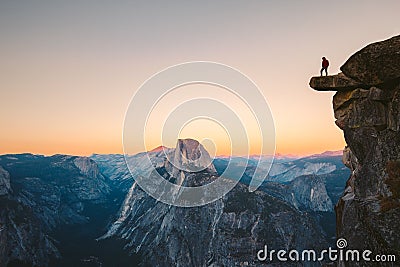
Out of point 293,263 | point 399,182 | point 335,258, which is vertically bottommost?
point 293,263

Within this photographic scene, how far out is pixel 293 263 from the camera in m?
168

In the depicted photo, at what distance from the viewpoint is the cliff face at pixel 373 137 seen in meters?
27.3

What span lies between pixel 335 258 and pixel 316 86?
19.2 m

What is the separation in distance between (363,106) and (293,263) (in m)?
155

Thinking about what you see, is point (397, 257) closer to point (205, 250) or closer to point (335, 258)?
point (335, 258)

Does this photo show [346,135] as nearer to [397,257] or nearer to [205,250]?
[397,257]

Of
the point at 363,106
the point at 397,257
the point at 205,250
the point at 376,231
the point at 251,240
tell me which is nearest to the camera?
the point at 397,257

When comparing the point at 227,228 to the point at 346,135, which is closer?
the point at 346,135

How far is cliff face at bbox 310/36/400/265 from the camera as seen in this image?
1076 inches

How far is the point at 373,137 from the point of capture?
1287 inches

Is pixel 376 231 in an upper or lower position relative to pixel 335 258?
upper

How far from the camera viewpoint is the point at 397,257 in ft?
81.7

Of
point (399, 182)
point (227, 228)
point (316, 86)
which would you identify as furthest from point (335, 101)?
point (227, 228)

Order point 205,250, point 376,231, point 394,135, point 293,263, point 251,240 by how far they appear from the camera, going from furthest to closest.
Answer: point 205,250, point 251,240, point 293,263, point 394,135, point 376,231
